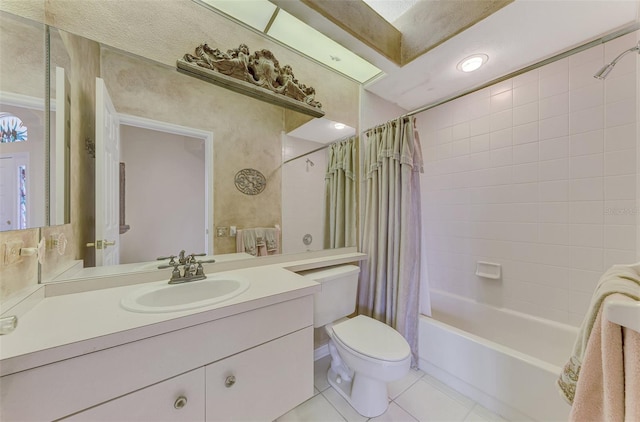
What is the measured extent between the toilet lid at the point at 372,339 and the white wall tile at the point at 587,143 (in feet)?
5.89

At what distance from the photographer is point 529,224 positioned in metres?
1.75

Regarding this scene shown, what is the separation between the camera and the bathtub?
1.10m

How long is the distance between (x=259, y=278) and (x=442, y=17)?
73.5 inches

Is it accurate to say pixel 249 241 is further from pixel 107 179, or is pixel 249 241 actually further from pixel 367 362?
pixel 367 362

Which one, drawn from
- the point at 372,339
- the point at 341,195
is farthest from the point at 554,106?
the point at 372,339

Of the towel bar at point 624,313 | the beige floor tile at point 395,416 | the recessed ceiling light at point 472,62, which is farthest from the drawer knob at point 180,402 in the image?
the recessed ceiling light at point 472,62

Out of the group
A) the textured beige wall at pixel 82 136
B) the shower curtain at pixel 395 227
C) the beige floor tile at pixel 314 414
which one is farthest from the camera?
the shower curtain at pixel 395 227

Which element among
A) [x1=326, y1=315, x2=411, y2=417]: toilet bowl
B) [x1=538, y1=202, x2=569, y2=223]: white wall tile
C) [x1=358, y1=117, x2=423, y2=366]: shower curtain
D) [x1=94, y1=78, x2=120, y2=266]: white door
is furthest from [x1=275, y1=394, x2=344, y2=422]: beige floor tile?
[x1=538, y1=202, x2=569, y2=223]: white wall tile

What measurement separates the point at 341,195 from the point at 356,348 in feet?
3.52

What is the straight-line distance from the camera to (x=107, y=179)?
39.2 inches

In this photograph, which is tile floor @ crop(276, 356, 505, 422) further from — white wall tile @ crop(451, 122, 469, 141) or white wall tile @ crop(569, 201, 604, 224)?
white wall tile @ crop(451, 122, 469, 141)

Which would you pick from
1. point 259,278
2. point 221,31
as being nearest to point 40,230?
point 259,278

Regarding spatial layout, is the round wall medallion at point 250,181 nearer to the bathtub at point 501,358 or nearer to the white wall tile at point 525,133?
the bathtub at point 501,358

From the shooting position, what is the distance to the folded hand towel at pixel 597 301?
1.85 ft
